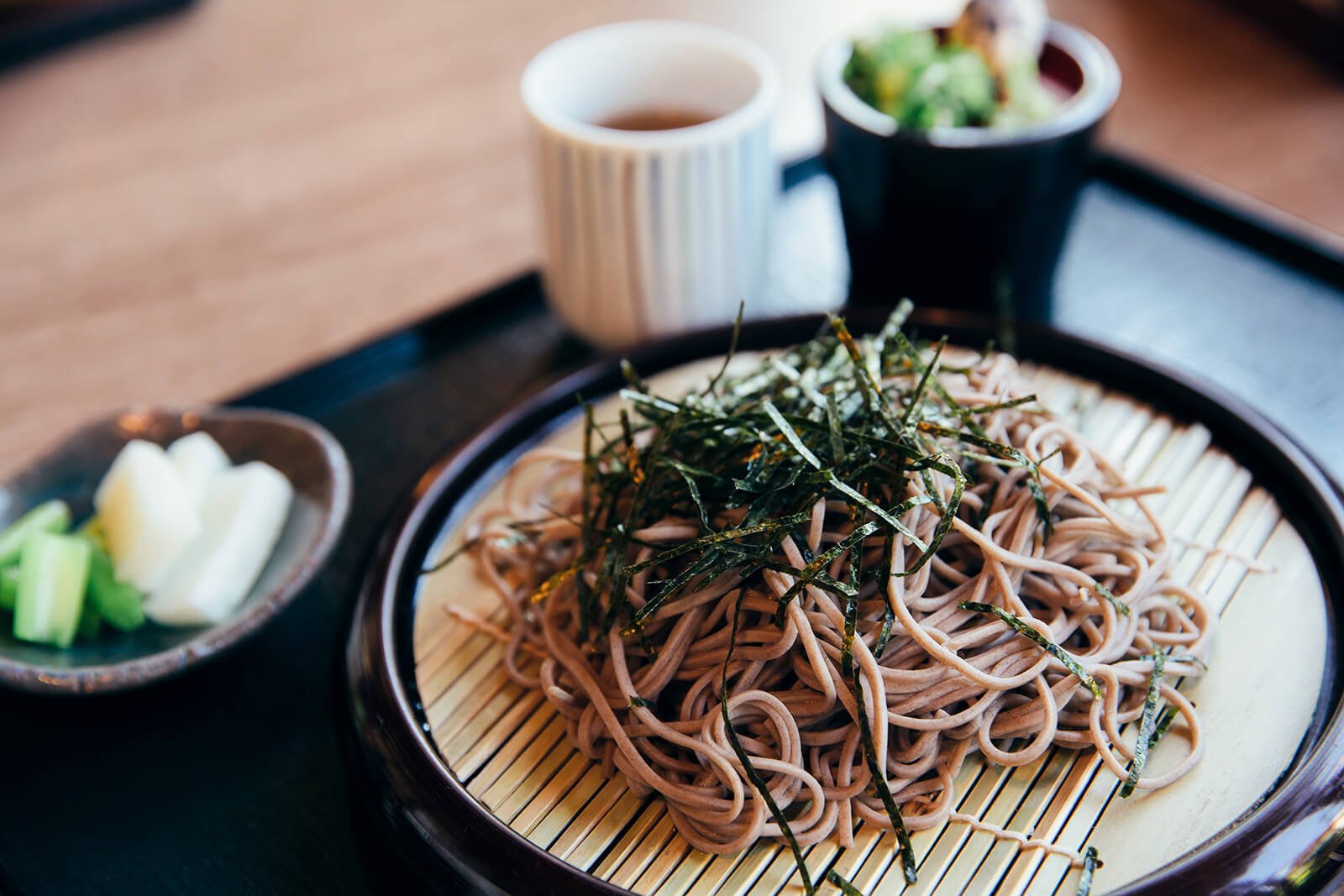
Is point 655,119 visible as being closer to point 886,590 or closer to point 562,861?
point 886,590

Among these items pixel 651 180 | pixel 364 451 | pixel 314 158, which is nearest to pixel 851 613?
pixel 651 180

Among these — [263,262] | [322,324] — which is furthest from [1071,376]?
[263,262]

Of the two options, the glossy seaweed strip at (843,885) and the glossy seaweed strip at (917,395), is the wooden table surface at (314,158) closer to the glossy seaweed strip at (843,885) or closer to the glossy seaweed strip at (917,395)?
the glossy seaweed strip at (917,395)

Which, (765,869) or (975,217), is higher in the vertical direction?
(975,217)

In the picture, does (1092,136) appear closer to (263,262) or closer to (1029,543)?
(1029,543)

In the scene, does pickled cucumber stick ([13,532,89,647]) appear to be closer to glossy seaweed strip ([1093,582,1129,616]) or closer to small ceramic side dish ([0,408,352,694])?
small ceramic side dish ([0,408,352,694])

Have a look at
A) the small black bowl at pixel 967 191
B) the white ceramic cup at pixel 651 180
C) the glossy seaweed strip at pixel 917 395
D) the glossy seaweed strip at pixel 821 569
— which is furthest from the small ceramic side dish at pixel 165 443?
the small black bowl at pixel 967 191
